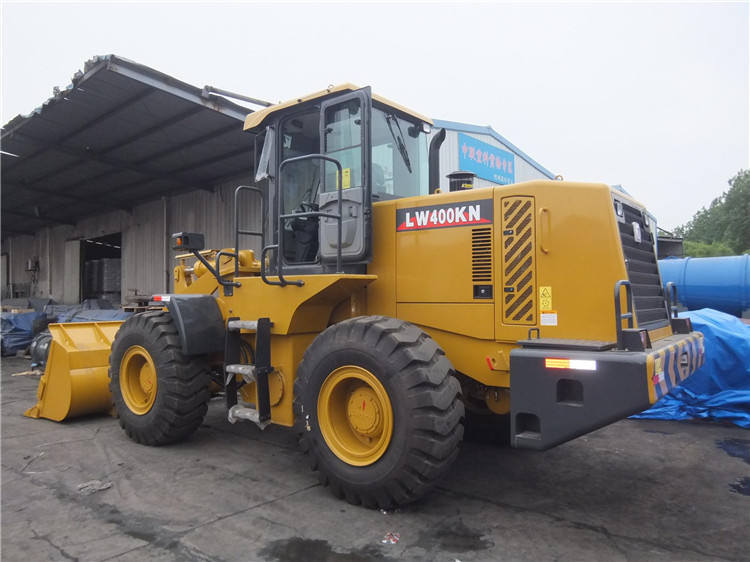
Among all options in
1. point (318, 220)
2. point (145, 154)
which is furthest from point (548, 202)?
point (145, 154)

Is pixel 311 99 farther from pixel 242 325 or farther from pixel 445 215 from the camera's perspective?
pixel 242 325

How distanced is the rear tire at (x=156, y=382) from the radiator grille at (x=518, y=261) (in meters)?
3.12

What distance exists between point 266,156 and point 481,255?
236 cm

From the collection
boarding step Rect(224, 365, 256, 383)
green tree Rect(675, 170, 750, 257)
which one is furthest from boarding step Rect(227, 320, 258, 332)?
green tree Rect(675, 170, 750, 257)

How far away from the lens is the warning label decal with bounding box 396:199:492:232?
4078mm

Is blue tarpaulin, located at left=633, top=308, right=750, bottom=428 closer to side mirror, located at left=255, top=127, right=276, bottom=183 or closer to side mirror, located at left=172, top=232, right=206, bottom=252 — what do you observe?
side mirror, located at left=255, top=127, right=276, bottom=183

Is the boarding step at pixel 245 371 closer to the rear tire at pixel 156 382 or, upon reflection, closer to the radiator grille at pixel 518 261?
the rear tire at pixel 156 382

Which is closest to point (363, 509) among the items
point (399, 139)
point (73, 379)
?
point (399, 139)

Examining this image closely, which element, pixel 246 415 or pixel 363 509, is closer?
pixel 363 509

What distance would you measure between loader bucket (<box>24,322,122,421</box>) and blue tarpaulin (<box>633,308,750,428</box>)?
6.58 m

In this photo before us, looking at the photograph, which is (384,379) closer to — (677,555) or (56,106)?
(677,555)

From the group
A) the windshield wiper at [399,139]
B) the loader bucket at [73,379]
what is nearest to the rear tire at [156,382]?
the loader bucket at [73,379]

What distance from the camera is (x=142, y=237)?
18.9m

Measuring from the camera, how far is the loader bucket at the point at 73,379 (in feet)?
20.9
